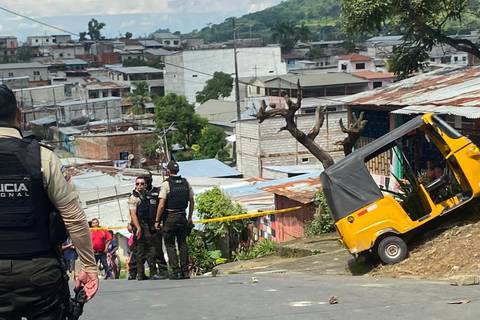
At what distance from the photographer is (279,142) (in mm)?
36375

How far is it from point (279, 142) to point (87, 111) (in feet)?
117

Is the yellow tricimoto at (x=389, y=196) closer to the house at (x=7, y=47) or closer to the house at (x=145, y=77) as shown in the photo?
the house at (x=145, y=77)

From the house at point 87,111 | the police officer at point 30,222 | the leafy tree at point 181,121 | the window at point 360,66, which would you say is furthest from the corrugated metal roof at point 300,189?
the window at point 360,66

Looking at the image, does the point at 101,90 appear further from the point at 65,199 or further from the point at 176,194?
the point at 65,199

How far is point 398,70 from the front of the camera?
19.1m

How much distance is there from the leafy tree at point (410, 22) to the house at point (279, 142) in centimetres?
1629

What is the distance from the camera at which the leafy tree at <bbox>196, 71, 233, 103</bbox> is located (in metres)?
78.9

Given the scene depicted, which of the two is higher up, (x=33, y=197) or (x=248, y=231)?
(x=33, y=197)

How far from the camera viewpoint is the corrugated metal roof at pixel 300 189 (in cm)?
1489

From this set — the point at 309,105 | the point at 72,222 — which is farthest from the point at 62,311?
the point at 309,105

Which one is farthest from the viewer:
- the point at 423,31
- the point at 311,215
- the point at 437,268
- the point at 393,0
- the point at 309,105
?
the point at 309,105

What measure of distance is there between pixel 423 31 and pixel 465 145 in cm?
967

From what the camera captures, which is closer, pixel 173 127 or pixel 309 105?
pixel 309 105

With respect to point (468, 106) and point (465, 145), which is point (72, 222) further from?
point (468, 106)
